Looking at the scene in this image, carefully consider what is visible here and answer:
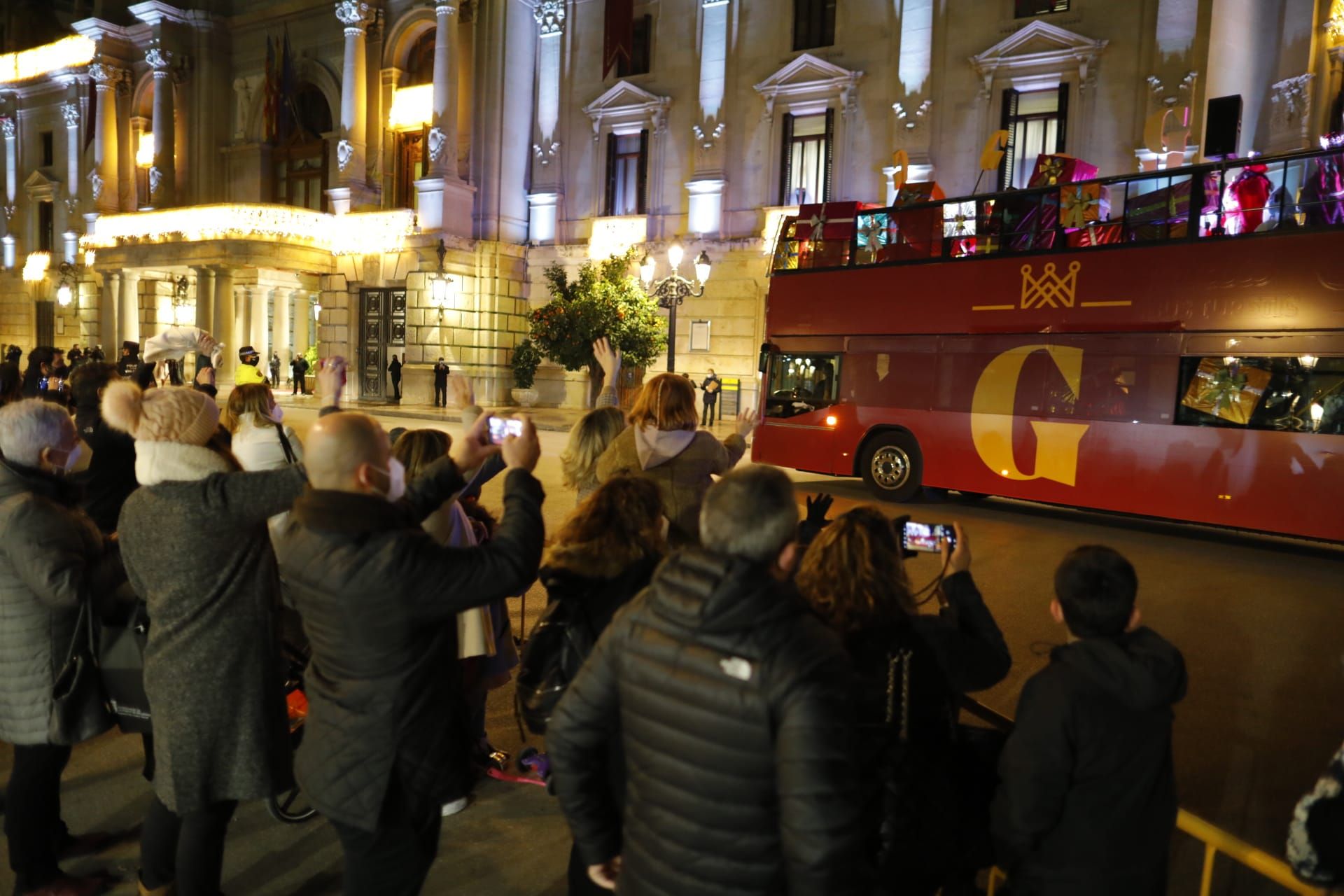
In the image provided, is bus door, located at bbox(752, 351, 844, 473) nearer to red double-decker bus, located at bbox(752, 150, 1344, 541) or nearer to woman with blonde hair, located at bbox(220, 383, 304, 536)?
red double-decker bus, located at bbox(752, 150, 1344, 541)

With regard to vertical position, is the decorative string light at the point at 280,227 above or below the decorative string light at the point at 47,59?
below

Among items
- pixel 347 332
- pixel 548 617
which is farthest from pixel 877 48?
pixel 548 617

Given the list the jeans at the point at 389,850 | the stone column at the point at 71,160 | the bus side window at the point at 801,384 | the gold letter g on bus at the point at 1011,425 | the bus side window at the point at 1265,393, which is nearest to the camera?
the jeans at the point at 389,850

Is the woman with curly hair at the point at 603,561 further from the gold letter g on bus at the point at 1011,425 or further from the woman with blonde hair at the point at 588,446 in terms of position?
the gold letter g on bus at the point at 1011,425

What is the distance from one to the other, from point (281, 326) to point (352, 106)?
10.6 m

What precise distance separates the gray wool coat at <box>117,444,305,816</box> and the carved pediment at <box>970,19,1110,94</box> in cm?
2270

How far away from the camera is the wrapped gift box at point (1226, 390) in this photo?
988 cm

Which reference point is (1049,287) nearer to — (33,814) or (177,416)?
(177,416)

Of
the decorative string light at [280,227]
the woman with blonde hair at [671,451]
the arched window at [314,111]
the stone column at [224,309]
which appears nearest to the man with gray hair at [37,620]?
the woman with blonde hair at [671,451]

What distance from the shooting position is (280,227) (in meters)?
28.3

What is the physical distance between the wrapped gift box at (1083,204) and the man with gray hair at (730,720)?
1059 cm

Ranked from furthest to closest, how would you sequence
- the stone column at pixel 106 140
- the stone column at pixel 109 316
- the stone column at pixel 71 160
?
the stone column at pixel 71 160
the stone column at pixel 106 140
the stone column at pixel 109 316

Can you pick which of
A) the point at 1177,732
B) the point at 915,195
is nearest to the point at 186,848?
the point at 1177,732

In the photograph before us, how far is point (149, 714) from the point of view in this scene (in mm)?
3418
